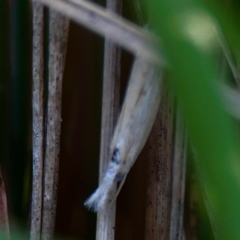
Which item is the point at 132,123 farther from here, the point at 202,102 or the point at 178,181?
the point at 202,102

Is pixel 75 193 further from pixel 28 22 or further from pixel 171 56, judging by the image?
pixel 171 56

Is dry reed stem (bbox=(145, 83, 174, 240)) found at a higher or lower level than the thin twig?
lower

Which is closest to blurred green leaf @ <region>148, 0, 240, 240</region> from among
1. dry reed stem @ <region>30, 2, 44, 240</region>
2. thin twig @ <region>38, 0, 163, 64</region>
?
thin twig @ <region>38, 0, 163, 64</region>

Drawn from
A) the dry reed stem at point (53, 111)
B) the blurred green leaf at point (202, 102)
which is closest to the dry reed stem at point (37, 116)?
the dry reed stem at point (53, 111)

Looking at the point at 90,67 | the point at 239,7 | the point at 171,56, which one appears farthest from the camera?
the point at 90,67

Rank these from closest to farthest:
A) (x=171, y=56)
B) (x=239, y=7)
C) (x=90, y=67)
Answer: (x=171, y=56) < (x=239, y=7) < (x=90, y=67)

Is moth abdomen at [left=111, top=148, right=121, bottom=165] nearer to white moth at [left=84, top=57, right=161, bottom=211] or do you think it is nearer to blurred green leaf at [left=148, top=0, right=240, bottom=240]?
Answer: white moth at [left=84, top=57, right=161, bottom=211]

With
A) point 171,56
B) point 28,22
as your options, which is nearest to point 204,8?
point 171,56
